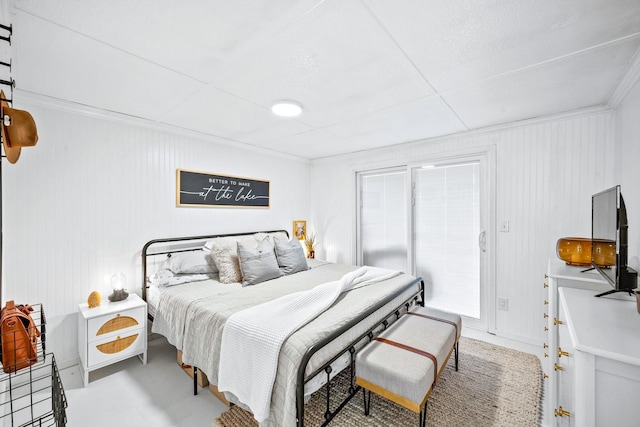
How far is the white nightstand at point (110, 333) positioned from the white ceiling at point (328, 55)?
1.88 m

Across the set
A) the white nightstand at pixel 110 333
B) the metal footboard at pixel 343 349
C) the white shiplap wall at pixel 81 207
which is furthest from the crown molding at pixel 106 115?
the metal footboard at pixel 343 349

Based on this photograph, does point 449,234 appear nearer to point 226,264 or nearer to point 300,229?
point 300,229

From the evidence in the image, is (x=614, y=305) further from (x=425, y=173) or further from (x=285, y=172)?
(x=285, y=172)

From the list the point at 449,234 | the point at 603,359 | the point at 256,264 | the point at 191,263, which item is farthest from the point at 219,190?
the point at 603,359

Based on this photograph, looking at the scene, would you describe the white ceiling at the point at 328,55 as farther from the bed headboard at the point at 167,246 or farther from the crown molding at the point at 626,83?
the bed headboard at the point at 167,246

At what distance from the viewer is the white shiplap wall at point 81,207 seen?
230cm

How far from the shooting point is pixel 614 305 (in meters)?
1.39

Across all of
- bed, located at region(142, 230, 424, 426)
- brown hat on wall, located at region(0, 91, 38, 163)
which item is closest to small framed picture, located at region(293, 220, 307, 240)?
bed, located at region(142, 230, 424, 426)

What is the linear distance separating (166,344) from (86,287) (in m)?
1.01

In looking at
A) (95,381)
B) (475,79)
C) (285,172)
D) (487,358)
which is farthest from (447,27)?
(95,381)

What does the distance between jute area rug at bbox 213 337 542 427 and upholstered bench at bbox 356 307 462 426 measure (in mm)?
157

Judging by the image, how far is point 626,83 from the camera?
204cm

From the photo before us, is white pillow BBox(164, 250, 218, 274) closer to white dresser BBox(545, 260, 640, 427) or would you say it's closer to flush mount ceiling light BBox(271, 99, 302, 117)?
flush mount ceiling light BBox(271, 99, 302, 117)

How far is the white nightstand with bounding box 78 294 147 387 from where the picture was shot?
229cm
